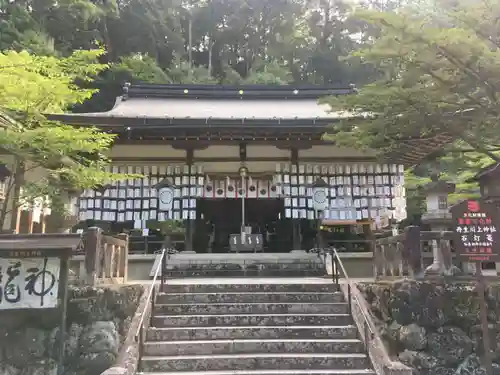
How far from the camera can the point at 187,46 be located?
130ft

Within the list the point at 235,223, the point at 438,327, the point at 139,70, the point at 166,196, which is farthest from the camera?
the point at 139,70

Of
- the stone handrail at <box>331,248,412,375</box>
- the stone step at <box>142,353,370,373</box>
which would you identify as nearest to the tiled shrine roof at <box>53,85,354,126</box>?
the stone handrail at <box>331,248,412,375</box>

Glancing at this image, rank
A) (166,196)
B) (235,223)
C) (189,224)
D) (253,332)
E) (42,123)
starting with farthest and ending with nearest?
(235,223) → (189,224) → (166,196) → (42,123) → (253,332)

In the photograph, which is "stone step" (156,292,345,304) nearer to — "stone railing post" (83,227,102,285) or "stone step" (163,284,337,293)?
"stone step" (163,284,337,293)

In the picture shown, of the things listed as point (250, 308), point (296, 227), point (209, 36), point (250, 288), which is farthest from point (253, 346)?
point (209, 36)

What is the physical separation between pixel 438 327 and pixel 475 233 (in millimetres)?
1695

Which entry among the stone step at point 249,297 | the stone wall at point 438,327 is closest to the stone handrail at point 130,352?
the stone step at point 249,297

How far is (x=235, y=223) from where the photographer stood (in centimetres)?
1694

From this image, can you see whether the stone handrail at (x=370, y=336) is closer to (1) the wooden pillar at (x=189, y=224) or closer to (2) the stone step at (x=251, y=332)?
(2) the stone step at (x=251, y=332)

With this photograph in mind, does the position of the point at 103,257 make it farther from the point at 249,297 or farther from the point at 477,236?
the point at 477,236

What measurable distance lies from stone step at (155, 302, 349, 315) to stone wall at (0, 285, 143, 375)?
1.00 metres

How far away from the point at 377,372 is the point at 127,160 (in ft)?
30.8

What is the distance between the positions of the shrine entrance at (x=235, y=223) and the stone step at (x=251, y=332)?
9119 mm

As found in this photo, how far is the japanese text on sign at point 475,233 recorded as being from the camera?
6168 mm
